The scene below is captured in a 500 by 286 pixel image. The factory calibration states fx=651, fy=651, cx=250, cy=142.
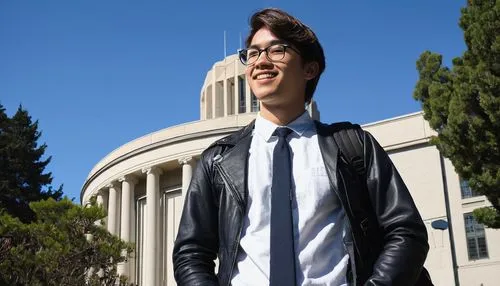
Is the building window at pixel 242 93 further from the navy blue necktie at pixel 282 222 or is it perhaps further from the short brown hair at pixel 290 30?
the navy blue necktie at pixel 282 222

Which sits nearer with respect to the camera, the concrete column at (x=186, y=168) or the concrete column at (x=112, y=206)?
the concrete column at (x=186, y=168)

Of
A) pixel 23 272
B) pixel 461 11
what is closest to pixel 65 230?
pixel 23 272

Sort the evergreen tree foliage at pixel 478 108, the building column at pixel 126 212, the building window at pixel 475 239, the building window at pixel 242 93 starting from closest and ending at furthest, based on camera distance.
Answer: the evergreen tree foliage at pixel 478 108, the building window at pixel 475 239, the building column at pixel 126 212, the building window at pixel 242 93

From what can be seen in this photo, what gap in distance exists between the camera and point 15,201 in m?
44.4

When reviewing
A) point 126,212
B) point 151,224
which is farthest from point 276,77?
point 126,212

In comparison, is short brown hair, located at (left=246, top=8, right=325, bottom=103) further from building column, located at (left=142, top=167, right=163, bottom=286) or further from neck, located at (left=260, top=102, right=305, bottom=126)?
building column, located at (left=142, top=167, right=163, bottom=286)

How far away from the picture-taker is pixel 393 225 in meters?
2.50

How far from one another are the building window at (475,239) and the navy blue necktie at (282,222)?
103ft

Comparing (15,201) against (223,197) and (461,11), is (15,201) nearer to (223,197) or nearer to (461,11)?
(461,11)

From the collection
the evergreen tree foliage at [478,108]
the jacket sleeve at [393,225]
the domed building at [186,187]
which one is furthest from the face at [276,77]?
the domed building at [186,187]

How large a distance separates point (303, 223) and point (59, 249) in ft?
54.1

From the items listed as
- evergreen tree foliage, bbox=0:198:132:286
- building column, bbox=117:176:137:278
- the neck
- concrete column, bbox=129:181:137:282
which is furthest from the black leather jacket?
concrete column, bbox=129:181:137:282

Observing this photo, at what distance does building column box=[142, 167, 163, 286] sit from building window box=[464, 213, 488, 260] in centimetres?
1656

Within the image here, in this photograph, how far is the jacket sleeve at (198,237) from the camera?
102 inches
